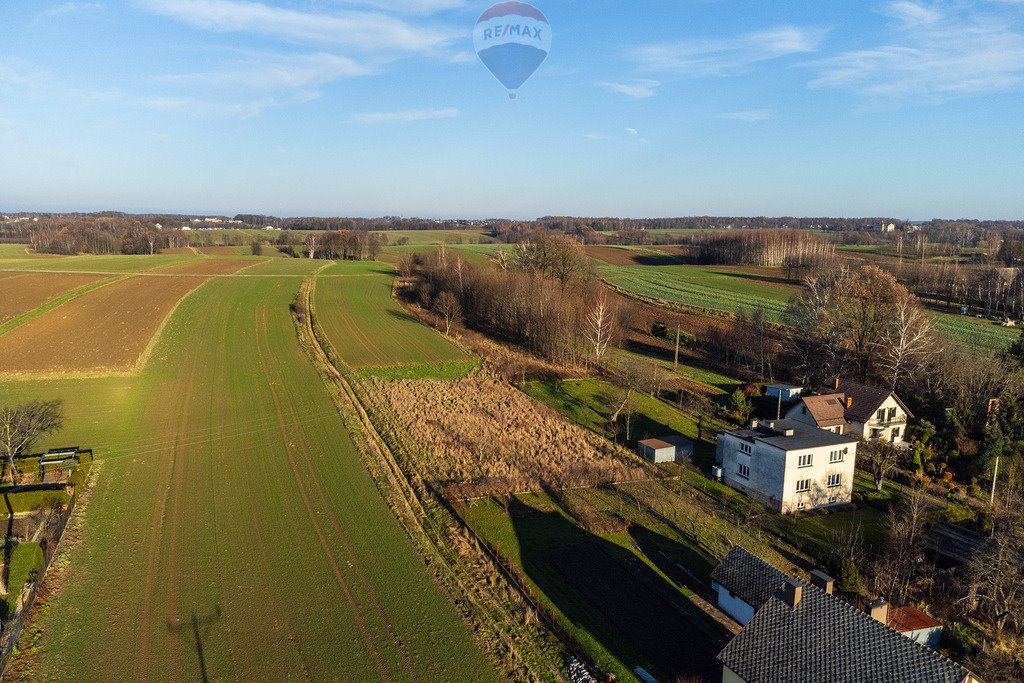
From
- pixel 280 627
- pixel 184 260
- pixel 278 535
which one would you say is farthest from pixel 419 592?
pixel 184 260

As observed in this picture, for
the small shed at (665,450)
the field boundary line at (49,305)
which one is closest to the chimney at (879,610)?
the small shed at (665,450)

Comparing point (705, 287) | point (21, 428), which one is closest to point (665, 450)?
point (21, 428)

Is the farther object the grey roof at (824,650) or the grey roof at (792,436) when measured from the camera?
the grey roof at (792,436)

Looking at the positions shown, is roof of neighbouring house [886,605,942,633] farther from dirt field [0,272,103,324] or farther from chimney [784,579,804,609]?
dirt field [0,272,103,324]

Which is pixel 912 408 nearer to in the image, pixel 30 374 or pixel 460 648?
pixel 460 648

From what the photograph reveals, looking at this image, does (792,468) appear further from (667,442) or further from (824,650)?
(824,650)

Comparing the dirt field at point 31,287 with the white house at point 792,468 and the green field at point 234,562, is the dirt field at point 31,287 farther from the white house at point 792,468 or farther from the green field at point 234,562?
the white house at point 792,468

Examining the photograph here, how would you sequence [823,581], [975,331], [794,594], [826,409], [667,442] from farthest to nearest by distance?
[975,331], [826,409], [667,442], [823,581], [794,594]
